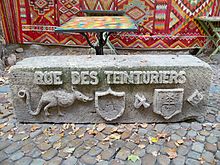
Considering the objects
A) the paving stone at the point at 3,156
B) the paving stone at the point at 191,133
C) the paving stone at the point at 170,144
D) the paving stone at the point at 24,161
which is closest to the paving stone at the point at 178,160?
the paving stone at the point at 170,144

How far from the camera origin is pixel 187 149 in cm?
226

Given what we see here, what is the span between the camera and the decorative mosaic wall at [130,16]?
5383 mm

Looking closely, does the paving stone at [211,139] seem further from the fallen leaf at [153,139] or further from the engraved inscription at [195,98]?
the fallen leaf at [153,139]

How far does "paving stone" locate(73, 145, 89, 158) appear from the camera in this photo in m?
2.19

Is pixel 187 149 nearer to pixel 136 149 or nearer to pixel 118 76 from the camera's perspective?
pixel 136 149

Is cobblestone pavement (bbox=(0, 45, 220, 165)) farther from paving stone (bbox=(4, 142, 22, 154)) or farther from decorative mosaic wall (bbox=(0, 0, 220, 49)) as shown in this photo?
decorative mosaic wall (bbox=(0, 0, 220, 49))

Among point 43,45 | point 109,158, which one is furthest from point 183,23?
point 109,158

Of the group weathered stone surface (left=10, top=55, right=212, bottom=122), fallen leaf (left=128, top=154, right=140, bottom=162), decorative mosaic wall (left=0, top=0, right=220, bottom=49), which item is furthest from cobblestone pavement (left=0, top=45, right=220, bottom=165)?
decorative mosaic wall (left=0, top=0, right=220, bottom=49)

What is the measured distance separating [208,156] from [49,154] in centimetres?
157

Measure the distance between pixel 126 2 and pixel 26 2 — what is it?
8.08 feet

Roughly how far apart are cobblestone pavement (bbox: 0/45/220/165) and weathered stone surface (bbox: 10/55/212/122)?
11 centimetres

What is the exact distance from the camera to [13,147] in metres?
2.29

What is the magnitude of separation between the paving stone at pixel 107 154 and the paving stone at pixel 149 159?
0.32m

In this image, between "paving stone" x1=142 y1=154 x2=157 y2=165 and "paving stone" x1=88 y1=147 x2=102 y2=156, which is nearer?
"paving stone" x1=142 y1=154 x2=157 y2=165
